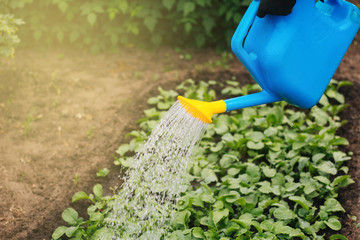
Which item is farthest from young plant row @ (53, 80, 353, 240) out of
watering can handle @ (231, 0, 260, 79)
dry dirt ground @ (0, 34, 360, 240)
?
watering can handle @ (231, 0, 260, 79)

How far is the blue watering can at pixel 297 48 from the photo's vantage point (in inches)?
58.9

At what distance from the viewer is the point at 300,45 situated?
151 cm

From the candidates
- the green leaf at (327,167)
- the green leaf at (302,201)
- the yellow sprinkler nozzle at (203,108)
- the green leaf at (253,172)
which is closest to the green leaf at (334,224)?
the green leaf at (302,201)

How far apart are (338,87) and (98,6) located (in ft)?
7.72

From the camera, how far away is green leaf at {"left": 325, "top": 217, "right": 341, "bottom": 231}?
1.96 metres

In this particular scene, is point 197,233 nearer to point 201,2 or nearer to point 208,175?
point 208,175

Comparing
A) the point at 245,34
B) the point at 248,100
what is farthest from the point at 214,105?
the point at 245,34

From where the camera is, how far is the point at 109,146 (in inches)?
110

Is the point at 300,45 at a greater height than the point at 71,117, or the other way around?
the point at 300,45

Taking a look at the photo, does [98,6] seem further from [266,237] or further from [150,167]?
[266,237]

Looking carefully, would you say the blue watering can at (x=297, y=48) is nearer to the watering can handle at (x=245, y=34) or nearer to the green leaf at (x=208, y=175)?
the watering can handle at (x=245, y=34)

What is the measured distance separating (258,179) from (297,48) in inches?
39.2

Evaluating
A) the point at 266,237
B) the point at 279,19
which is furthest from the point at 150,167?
the point at 279,19

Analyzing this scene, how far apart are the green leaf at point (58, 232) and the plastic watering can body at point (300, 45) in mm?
1140
